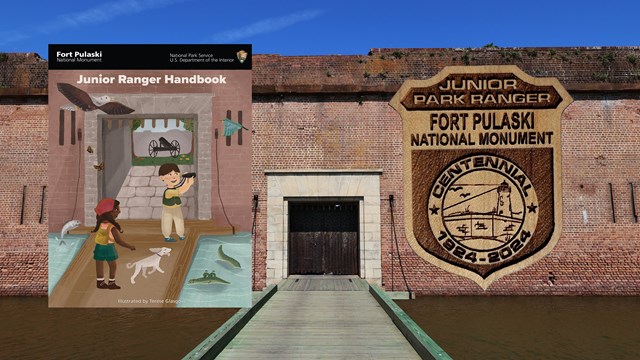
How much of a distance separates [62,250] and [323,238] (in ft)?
24.7

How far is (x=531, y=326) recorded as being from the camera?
11539 millimetres

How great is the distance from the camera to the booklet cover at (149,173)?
1205 cm

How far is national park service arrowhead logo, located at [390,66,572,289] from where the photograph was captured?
1352 cm

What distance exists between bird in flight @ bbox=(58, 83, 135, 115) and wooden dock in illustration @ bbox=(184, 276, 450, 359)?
5483 mm

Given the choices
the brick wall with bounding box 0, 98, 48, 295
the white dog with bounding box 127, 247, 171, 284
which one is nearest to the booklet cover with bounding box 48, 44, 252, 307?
the white dog with bounding box 127, 247, 171, 284

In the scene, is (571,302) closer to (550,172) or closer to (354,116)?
(550,172)

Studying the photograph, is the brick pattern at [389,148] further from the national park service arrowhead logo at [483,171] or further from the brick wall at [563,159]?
the national park service arrowhead logo at [483,171]

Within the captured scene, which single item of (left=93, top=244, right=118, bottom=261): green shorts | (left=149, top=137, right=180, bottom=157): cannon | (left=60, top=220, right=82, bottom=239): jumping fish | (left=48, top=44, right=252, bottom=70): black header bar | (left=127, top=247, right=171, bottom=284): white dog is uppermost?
(left=48, top=44, right=252, bottom=70): black header bar

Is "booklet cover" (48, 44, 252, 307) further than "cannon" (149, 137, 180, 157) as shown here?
No

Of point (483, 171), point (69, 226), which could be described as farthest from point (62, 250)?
point (483, 171)

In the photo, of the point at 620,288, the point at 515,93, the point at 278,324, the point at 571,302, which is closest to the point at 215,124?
the point at 278,324

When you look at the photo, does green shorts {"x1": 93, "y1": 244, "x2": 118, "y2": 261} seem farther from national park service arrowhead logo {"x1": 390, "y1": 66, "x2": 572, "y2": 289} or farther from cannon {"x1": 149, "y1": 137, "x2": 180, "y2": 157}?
national park service arrowhead logo {"x1": 390, "y1": 66, "x2": 572, "y2": 289}

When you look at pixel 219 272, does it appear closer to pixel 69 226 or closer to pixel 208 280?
pixel 208 280

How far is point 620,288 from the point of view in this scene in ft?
51.0
